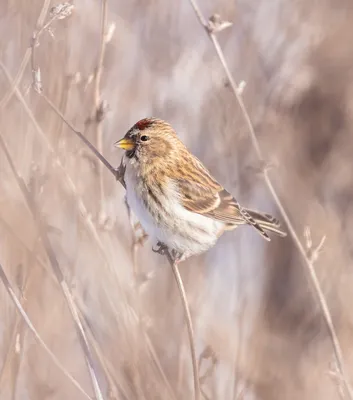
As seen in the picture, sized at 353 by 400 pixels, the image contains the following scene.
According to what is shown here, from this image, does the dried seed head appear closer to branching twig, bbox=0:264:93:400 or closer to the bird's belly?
branching twig, bbox=0:264:93:400

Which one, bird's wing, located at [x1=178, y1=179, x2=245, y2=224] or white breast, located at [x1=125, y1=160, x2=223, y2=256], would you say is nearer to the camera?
white breast, located at [x1=125, y1=160, x2=223, y2=256]

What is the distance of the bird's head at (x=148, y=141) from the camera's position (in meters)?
3.38

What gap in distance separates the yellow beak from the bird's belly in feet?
0.45

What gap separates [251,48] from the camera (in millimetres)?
4414

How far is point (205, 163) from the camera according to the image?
4535 mm

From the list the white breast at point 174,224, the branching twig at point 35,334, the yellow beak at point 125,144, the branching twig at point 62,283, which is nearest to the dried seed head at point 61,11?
the branching twig at point 62,283

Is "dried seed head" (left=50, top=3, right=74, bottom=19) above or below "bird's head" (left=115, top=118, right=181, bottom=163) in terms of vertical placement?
above

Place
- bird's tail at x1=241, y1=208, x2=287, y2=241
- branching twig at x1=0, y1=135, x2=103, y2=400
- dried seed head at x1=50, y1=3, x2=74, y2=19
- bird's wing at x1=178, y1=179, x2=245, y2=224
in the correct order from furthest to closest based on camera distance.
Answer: bird's tail at x1=241, y1=208, x2=287, y2=241, bird's wing at x1=178, y1=179, x2=245, y2=224, branching twig at x1=0, y1=135, x2=103, y2=400, dried seed head at x1=50, y1=3, x2=74, y2=19

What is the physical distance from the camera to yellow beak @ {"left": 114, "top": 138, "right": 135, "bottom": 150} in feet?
10.9

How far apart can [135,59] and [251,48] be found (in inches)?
27.1

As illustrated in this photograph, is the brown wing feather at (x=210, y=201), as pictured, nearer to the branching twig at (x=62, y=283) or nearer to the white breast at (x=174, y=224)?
the white breast at (x=174, y=224)

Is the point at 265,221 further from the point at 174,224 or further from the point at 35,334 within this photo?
the point at 35,334

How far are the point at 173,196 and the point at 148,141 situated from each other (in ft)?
0.92

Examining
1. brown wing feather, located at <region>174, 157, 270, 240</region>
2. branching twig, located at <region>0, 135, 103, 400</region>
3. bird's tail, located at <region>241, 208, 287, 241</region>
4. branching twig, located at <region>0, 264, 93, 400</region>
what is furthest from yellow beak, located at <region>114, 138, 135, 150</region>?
branching twig, located at <region>0, 264, 93, 400</region>
